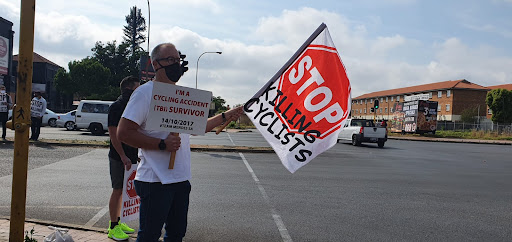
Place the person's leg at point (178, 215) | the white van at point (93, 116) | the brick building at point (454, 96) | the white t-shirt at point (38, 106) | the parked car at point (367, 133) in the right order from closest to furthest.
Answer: the person's leg at point (178, 215), the white t-shirt at point (38, 106), the white van at point (93, 116), the parked car at point (367, 133), the brick building at point (454, 96)

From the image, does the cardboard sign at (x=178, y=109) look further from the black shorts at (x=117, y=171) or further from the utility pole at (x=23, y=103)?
the black shorts at (x=117, y=171)

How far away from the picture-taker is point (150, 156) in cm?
279

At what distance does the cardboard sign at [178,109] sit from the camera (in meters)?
2.75

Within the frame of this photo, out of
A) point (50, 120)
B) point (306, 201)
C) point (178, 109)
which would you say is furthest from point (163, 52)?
point (50, 120)

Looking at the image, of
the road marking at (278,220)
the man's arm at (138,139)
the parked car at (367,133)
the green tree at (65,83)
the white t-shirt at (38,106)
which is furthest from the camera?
the green tree at (65,83)

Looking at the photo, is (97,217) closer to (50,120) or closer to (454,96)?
(50,120)

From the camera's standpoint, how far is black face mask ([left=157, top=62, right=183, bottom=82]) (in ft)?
9.66

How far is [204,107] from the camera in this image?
2.99 m

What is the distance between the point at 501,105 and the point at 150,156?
229 ft

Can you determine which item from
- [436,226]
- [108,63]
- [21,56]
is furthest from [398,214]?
[108,63]

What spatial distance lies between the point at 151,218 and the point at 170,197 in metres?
0.18

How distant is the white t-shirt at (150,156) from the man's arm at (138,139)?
41 millimetres

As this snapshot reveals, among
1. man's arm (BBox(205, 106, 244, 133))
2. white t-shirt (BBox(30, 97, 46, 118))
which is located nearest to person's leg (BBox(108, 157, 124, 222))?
man's arm (BBox(205, 106, 244, 133))

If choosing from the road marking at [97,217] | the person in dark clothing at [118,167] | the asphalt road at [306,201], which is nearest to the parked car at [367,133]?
the asphalt road at [306,201]
